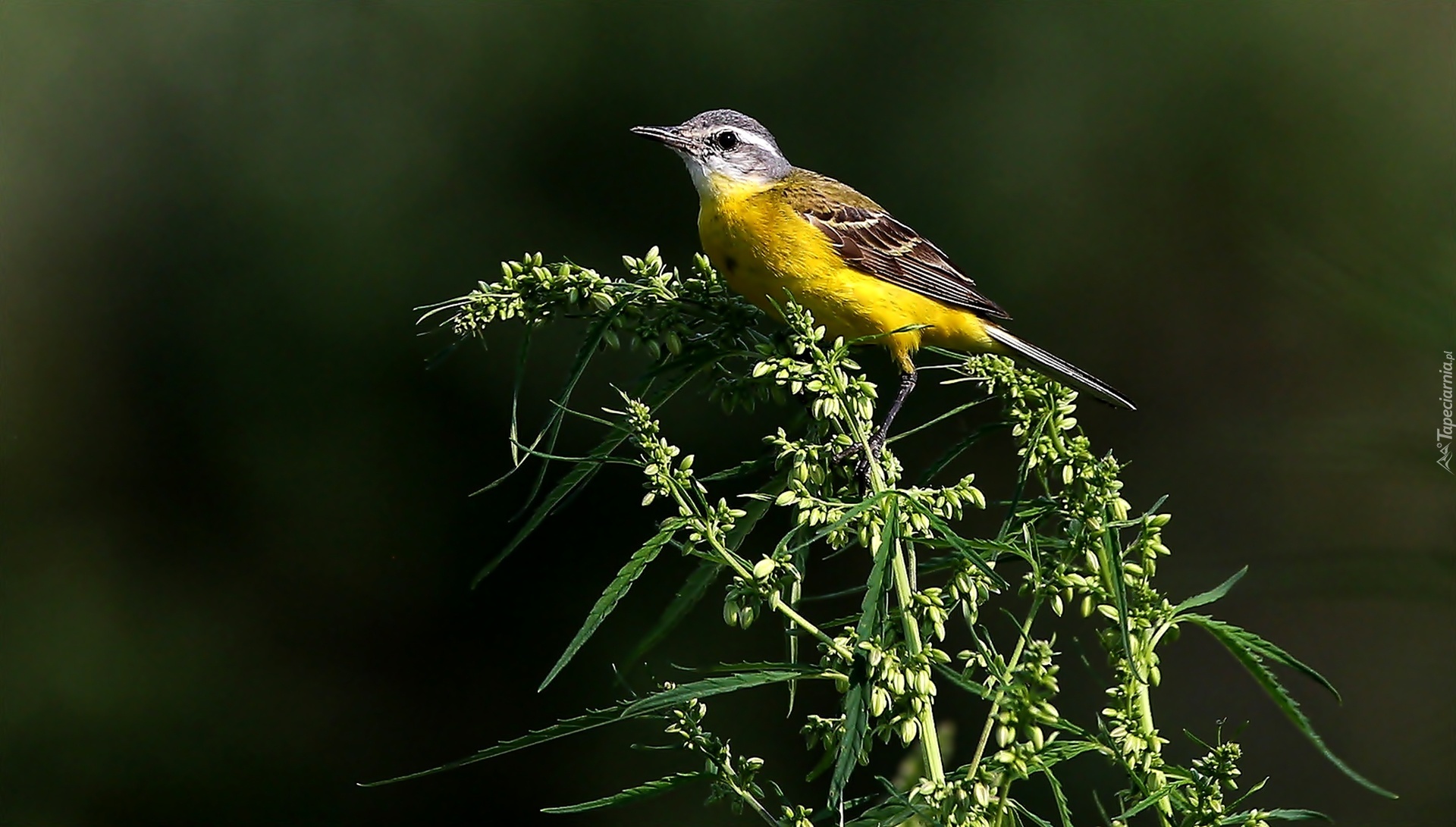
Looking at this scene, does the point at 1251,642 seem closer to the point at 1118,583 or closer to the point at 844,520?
the point at 1118,583

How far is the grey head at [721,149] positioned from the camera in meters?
4.14

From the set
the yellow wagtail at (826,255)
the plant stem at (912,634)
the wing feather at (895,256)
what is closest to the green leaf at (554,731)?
the plant stem at (912,634)

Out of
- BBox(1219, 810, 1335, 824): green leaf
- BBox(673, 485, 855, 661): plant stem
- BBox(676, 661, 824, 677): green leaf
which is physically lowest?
BBox(1219, 810, 1335, 824): green leaf

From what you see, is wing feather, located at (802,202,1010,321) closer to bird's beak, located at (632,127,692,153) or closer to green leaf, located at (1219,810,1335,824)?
bird's beak, located at (632,127,692,153)

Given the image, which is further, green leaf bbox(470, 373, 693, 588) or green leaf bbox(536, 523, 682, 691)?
green leaf bbox(470, 373, 693, 588)

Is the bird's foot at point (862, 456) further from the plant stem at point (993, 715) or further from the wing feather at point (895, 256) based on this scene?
the wing feather at point (895, 256)

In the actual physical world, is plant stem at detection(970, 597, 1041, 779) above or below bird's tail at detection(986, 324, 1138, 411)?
above

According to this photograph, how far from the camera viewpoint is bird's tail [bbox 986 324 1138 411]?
3.26 metres

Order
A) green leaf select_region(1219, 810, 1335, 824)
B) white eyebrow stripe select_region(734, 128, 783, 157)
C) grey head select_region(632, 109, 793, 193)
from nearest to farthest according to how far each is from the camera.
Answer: green leaf select_region(1219, 810, 1335, 824), grey head select_region(632, 109, 793, 193), white eyebrow stripe select_region(734, 128, 783, 157)

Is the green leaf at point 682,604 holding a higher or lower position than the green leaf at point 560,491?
lower

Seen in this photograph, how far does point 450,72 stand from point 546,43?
778 mm

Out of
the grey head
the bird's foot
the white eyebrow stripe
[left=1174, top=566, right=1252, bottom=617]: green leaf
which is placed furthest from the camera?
the white eyebrow stripe

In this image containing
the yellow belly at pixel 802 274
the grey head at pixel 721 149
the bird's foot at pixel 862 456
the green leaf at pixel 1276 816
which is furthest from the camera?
the grey head at pixel 721 149

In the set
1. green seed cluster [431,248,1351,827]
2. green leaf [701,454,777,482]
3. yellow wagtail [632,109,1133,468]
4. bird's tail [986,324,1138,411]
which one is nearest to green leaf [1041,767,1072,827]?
green seed cluster [431,248,1351,827]
